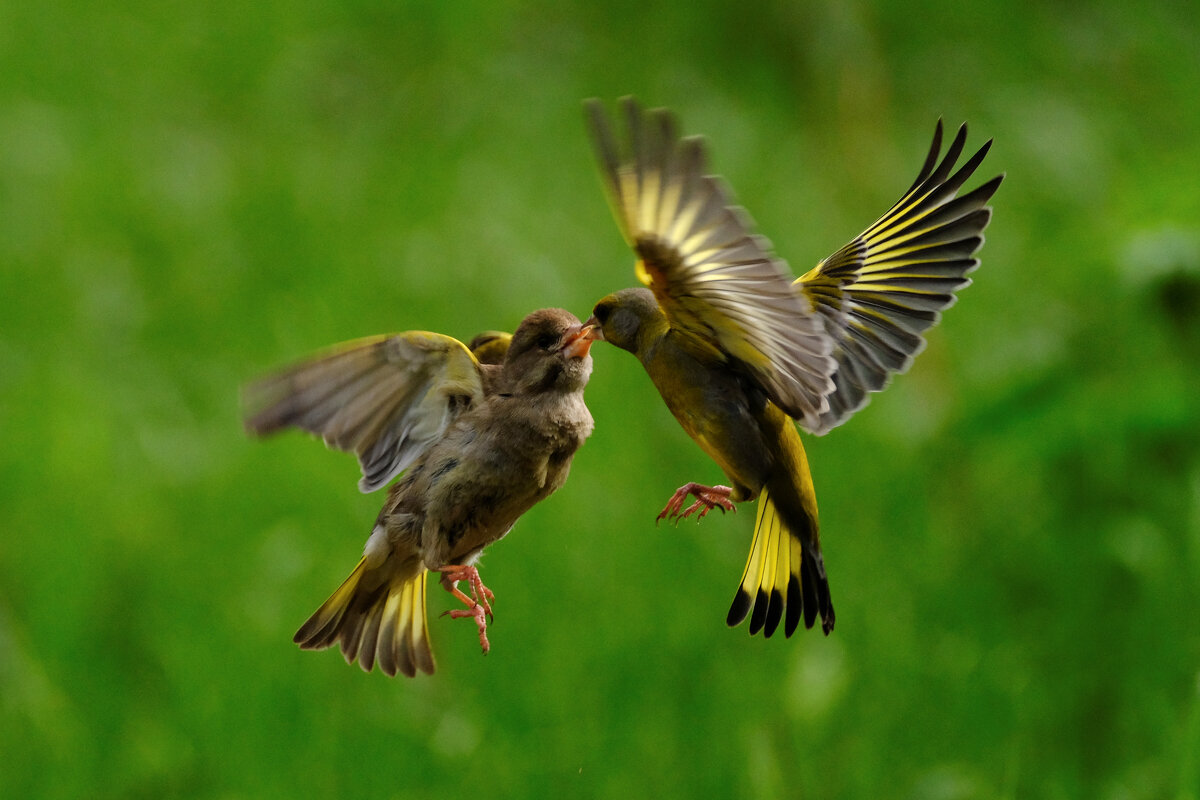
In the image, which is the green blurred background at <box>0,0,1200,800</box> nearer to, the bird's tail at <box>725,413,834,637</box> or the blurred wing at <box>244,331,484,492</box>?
the bird's tail at <box>725,413,834,637</box>

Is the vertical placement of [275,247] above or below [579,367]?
above

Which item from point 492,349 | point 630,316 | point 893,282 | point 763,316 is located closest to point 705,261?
point 763,316

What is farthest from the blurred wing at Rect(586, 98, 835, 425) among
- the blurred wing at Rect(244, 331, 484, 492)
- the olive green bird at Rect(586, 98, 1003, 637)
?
the blurred wing at Rect(244, 331, 484, 492)

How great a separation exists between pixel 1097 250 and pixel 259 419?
99.8 inches

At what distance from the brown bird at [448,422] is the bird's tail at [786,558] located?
310 millimetres

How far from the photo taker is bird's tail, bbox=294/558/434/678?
2.47 meters

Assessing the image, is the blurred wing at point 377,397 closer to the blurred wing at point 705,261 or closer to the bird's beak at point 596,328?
the bird's beak at point 596,328

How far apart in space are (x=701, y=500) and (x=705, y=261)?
0.57m

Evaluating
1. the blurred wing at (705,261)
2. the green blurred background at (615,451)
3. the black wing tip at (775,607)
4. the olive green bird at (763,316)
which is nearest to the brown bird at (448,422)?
the olive green bird at (763,316)

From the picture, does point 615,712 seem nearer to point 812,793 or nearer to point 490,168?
point 812,793

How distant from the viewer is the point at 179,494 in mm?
5461

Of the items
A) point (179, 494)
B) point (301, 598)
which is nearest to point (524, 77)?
point (179, 494)

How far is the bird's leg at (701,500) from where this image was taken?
2180 mm

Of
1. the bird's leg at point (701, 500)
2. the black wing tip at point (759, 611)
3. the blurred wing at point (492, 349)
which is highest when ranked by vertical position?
the blurred wing at point (492, 349)
